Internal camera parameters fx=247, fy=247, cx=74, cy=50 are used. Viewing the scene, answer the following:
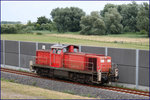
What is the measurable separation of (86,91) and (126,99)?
243 cm

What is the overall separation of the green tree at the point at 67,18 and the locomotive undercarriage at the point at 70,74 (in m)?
7.19

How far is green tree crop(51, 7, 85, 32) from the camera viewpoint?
979 inches

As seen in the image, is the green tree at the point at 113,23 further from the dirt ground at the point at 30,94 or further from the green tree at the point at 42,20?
the dirt ground at the point at 30,94

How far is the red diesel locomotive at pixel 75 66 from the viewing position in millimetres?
15398

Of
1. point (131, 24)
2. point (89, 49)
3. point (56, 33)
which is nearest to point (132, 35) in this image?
point (131, 24)

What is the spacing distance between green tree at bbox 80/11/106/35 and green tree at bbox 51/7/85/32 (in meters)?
1.19

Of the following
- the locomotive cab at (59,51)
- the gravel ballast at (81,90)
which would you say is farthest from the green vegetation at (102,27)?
the gravel ballast at (81,90)

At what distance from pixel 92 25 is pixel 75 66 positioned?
9562 millimetres

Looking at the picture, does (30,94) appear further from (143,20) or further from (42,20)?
(143,20)

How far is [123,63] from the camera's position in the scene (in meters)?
16.1

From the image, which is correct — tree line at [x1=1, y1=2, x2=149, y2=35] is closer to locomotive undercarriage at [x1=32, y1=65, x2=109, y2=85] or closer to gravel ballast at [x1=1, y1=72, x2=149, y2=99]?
locomotive undercarriage at [x1=32, y1=65, x2=109, y2=85]

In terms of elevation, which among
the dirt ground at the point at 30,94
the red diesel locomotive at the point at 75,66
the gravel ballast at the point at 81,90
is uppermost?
the red diesel locomotive at the point at 75,66

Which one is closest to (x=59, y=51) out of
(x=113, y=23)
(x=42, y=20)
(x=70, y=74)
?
(x=70, y=74)

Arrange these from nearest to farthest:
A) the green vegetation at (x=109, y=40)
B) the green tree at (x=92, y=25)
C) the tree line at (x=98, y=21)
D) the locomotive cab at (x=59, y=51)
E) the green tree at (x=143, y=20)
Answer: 1. the locomotive cab at (x=59, y=51)
2. the green tree at (x=92, y=25)
3. the tree line at (x=98, y=21)
4. the green vegetation at (x=109, y=40)
5. the green tree at (x=143, y=20)
